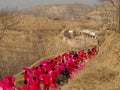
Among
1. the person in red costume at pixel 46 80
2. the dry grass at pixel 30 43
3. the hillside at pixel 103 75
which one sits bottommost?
the dry grass at pixel 30 43

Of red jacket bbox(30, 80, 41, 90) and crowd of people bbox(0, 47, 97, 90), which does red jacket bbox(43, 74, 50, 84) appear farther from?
red jacket bbox(30, 80, 41, 90)

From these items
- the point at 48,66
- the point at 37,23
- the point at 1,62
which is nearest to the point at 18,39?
the point at 37,23

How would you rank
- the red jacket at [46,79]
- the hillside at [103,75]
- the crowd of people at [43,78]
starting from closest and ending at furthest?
1. the hillside at [103,75]
2. the crowd of people at [43,78]
3. the red jacket at [46,79]

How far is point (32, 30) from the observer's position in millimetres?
78562

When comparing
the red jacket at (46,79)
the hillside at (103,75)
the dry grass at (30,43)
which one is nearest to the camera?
the hillside at (103,75)

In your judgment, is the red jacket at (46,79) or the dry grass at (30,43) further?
the dry grass at (30,43)

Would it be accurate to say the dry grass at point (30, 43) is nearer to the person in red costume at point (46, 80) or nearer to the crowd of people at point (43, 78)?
the crowd of people at point (43, 78)

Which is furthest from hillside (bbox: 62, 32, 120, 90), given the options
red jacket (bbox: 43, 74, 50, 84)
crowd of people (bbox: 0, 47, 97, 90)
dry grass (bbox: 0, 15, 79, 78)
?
dry grass (bbox: 0, 15, 79, 78)

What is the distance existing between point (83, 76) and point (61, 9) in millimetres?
182653

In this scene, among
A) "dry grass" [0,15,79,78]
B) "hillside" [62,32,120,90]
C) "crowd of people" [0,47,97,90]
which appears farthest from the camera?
"dry grass" [0,15,79,78]

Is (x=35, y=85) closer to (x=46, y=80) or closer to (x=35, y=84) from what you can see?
(x=35, y=84)

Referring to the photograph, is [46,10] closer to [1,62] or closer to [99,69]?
[1,62]

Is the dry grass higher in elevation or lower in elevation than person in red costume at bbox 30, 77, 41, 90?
lower

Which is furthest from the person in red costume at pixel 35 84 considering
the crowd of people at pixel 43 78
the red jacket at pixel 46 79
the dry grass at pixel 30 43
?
the dry grass at pixel 30 43
